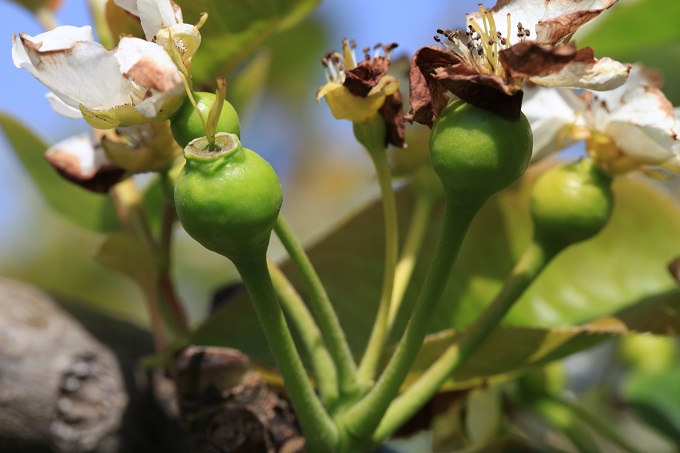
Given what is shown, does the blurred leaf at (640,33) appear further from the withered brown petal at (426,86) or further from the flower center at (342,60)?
the withered brown petal at (426,86)

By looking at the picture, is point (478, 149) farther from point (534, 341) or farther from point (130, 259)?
point (130, 259)

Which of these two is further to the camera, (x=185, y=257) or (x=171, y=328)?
(x=185, y=257)

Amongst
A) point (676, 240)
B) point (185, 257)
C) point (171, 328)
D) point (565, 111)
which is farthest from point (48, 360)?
point (185, 257)

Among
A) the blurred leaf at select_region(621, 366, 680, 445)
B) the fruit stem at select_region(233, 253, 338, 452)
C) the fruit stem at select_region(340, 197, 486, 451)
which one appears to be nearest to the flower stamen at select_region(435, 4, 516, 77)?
the fruit stem at select_region(340, 197, 486, 451)

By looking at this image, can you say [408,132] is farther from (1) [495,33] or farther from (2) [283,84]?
(2) [283,84]

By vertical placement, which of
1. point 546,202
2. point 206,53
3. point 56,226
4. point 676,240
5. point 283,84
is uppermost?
point 206,53

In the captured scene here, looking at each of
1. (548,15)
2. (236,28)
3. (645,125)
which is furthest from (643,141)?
(236,28)

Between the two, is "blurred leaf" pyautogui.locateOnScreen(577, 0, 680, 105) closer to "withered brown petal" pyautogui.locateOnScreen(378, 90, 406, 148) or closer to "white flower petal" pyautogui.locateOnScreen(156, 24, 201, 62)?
"withered brown petal" pyautogui.locateOnScreen(378, 90, 406, 148)
